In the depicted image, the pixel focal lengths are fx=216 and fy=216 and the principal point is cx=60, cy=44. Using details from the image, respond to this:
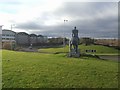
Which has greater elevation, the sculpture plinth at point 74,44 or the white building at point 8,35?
the white building at point 8,35

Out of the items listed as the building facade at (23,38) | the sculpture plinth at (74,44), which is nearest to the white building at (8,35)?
the building facade at (23,38)

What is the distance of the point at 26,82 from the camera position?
9.49m

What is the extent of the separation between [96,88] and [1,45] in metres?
40.2

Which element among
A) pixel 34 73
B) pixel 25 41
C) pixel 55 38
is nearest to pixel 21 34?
pixel 25 41

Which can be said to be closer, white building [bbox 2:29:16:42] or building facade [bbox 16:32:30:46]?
white building [bbox 2:29:16:42]

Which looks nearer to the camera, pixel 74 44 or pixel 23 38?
pixel 74 44

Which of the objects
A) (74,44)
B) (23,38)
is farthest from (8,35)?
(74,44)

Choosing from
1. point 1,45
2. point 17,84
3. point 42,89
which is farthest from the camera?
point 1,45

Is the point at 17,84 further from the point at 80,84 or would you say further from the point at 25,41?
the point at 25,41

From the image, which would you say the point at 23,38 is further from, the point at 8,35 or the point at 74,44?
the point at 74,44

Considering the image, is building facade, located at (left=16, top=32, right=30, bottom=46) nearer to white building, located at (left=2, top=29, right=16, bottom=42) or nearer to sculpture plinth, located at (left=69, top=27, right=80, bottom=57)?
white building, located at (left=2, top=29, right=16, bottom=42)

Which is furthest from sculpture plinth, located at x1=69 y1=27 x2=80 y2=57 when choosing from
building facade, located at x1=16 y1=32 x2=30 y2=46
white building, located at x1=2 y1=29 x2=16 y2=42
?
building facade, located at x1=16 y1=32 x2=30 y2=46

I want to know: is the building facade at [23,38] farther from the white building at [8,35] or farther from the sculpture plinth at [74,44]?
the sculpture plinth at [74,44]

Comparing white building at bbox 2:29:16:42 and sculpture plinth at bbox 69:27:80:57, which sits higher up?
white building at bbox 2:29:16:42
